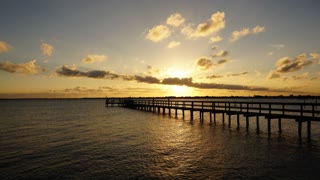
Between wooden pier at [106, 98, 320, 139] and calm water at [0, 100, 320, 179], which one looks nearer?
calm water at [0, 100, 320, 179]

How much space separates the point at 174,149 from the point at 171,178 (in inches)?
218

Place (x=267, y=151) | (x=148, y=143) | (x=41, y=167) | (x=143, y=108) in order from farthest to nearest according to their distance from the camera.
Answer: (x=143, y=108)
(x=148, y=143)
(x=267, y=151)
(x=41, y=167)

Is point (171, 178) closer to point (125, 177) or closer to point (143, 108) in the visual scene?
point (125, 177)

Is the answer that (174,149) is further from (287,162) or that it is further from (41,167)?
(41,167)

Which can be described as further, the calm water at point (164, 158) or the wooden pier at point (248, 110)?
the wooden pier at point (248, 110)

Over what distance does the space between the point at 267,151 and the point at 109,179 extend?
32.0ft

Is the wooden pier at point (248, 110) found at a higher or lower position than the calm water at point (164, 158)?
higher

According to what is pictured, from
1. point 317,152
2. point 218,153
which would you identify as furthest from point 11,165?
point 317,152

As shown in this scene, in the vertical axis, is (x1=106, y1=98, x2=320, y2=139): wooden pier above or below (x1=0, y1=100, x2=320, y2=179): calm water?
above

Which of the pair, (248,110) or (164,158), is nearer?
(164,158)

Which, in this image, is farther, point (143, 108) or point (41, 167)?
point (143, 108)

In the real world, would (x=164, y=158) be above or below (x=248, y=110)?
below

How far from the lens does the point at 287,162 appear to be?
504 inches

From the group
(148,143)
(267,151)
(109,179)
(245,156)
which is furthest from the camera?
(148,143)
